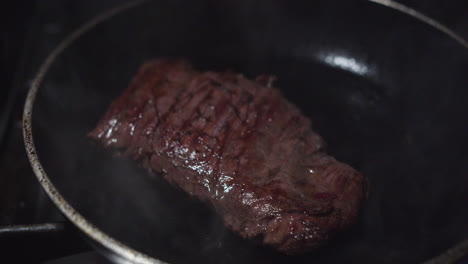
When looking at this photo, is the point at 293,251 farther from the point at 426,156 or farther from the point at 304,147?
the point at 426,156

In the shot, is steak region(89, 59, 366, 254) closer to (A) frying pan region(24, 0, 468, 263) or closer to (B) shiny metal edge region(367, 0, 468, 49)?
(A) frying pan region(24, 0, 468, 263)

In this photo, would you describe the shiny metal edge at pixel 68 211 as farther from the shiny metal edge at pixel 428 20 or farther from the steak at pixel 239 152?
the shiny metal edge at pixel 428 20

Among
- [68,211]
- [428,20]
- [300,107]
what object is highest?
[428,20]

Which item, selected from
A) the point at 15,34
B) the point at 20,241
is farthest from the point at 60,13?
the point at 20,241

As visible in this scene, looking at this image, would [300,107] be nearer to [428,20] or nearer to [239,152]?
[239,152]

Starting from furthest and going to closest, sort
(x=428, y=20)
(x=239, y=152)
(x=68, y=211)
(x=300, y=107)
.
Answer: (x=300, y=107)
(x=428, y=20)
(x=239, y=152)
(x=68, y=211)

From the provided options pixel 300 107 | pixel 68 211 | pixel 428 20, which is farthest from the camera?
pixel 300 107

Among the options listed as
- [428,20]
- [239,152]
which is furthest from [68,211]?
[428,20]

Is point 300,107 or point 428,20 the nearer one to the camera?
point 428,20
